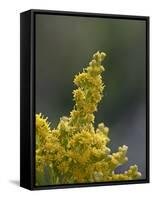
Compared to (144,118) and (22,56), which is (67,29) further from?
(144,118)

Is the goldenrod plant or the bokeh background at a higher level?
the bokeh background

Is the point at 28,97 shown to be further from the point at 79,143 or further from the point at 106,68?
the point at 106,68

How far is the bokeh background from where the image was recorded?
423 centimetres

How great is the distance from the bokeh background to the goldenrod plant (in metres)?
0.04

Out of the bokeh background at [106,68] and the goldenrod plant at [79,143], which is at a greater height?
the bokeh background at [106,68]

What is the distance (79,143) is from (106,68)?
18.6 inches

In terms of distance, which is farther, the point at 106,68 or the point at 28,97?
the point at 106,68

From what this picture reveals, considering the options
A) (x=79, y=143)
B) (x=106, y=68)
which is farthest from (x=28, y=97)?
(x=106, y=68)

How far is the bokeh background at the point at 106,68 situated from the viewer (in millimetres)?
4234

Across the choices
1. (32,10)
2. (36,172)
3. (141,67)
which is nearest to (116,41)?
(141,67)

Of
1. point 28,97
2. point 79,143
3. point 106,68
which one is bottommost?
point 79,143

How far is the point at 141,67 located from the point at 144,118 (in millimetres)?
311

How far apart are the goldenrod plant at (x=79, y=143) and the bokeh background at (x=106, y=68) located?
44mm

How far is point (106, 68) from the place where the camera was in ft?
14.5
